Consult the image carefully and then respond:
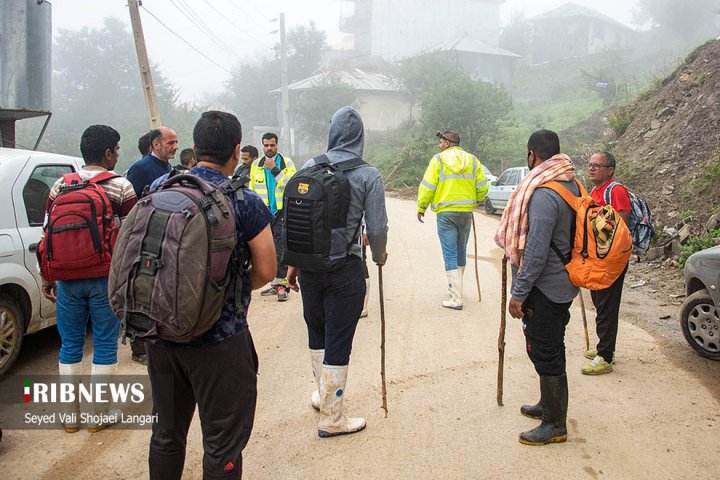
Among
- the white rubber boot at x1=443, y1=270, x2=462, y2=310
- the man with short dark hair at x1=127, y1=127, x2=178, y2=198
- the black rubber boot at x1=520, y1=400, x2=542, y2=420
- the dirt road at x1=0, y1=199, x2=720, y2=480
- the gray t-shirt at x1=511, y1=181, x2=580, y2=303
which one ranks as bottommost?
the dirt road at x1=0, y1=199, x2=720, y2=480

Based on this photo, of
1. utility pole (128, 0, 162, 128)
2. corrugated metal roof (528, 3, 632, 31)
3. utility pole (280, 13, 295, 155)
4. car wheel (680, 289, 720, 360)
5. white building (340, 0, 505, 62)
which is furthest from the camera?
corrugated metal roof (528, 3, 632, 31)

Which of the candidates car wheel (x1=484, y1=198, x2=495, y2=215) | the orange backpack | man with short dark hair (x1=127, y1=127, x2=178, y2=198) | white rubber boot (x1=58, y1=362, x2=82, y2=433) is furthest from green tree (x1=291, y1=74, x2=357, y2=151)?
the orange backpack

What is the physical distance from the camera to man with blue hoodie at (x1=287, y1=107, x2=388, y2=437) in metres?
3.44

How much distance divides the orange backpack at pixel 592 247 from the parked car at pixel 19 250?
4275 mm

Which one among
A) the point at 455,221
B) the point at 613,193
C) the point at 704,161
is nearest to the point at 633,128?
the point at 704,161

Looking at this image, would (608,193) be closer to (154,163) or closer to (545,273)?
(545,273)

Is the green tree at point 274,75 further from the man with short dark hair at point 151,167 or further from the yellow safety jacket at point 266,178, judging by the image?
the man with short dark hair at point 151,167

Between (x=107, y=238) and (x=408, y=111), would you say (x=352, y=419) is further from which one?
(x=408, y=111)

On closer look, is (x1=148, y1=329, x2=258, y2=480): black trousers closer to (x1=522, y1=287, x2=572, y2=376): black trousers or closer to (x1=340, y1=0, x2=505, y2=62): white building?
(x1=522, y1=287, x2=572, y2=376): black trousers

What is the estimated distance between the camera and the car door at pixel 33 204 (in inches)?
182

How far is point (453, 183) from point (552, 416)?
3.61 meters

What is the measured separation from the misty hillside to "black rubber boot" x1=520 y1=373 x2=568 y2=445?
690 cm

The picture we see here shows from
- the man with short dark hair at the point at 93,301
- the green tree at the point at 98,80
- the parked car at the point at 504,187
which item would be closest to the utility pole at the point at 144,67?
the man with short dark hair at the point at 93,301

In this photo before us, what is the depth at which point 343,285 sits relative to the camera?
11.2 feet
